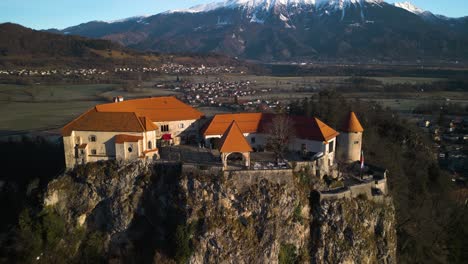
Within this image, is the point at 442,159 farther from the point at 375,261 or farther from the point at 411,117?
the point at 375,261

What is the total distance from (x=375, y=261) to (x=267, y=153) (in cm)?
1383

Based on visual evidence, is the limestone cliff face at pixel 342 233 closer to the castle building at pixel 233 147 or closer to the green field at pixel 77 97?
the castle building at pixel 233 147

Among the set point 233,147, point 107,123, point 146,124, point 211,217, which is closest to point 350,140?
point 233,147


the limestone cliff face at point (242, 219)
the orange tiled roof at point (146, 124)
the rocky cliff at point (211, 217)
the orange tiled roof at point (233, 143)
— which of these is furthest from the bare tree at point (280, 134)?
the orange tiled roof at point (146, 124)

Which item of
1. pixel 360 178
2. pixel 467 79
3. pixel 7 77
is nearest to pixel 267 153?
pixel 360 178

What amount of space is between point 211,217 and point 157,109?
16.3 m

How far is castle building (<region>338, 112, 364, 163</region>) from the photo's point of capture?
131 ft

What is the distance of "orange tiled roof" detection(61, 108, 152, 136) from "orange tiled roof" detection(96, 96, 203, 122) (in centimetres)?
257

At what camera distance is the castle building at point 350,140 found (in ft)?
131

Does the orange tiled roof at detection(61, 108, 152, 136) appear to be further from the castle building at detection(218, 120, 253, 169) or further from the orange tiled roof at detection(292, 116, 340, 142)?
the orange tiled roof at detection(292, 116, 340, 142)

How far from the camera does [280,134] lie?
38.2 metres

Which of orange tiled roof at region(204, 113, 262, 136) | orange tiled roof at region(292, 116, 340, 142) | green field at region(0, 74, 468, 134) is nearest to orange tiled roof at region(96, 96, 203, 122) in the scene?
orange tiled roof at region(204, 113, 262, 136)

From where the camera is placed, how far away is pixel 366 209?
1346 inches

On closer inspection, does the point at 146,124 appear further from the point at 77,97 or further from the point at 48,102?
the point at 77,97
